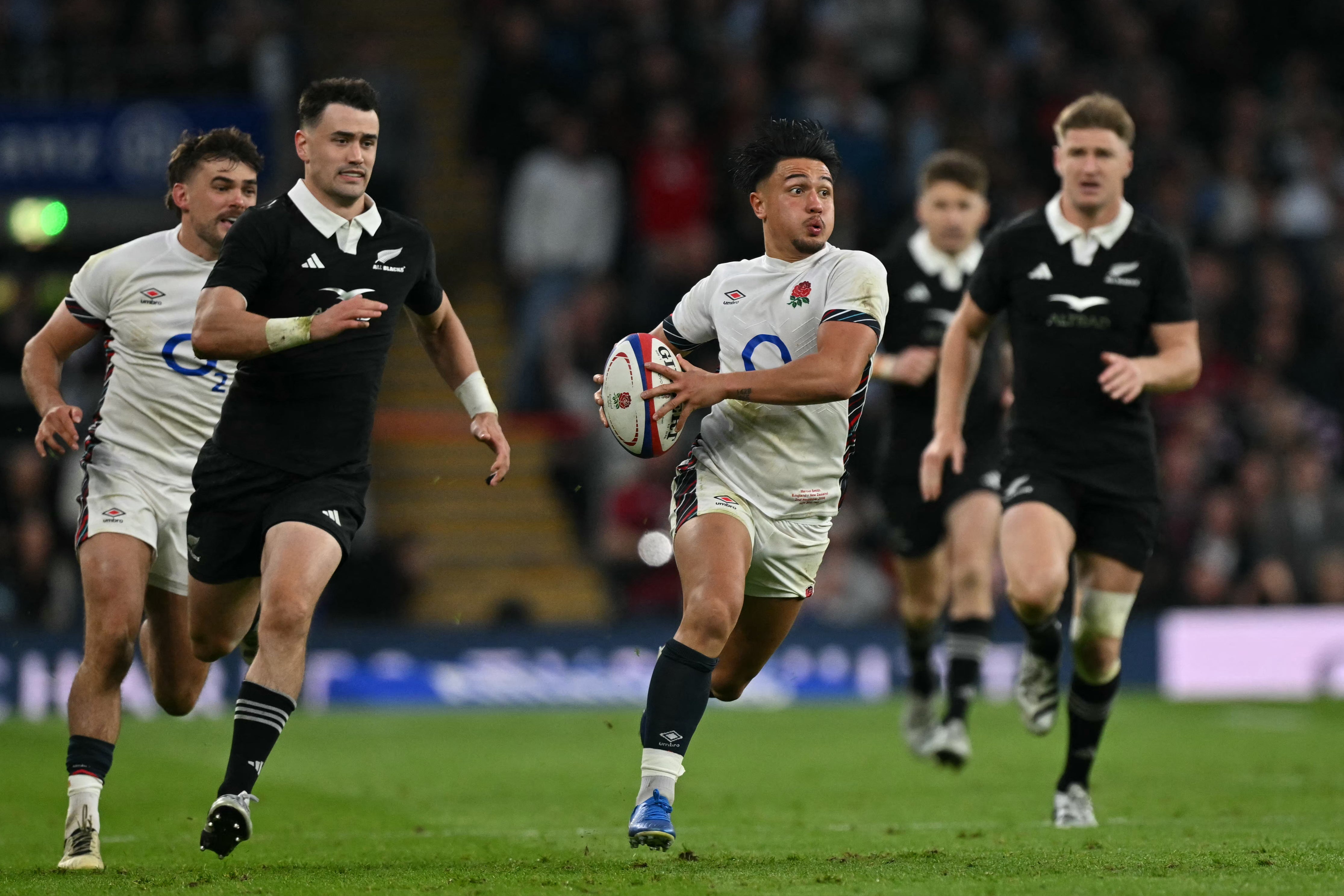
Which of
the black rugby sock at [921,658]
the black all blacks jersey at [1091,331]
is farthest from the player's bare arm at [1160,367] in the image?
the black rugby sock at [921,658]

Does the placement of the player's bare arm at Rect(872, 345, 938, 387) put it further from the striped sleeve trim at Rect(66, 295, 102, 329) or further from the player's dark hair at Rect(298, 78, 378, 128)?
the striped sleeve trim at Rect(66, 295, 102, 329)

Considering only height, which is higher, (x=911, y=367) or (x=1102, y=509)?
(x=911, y=367)

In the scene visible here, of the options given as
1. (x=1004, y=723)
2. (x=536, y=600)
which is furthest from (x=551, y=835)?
(x=536, y=600)

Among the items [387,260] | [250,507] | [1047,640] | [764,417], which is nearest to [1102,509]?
[1047,640]

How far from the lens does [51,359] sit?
24.7 ft

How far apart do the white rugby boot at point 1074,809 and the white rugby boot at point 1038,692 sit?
65cm

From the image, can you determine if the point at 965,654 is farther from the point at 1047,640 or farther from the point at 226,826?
the point at 226,826

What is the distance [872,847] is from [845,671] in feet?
29.8

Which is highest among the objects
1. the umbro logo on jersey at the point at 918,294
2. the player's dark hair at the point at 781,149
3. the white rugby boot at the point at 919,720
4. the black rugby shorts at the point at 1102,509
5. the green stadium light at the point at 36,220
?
the green stadium light at the point at 36,220

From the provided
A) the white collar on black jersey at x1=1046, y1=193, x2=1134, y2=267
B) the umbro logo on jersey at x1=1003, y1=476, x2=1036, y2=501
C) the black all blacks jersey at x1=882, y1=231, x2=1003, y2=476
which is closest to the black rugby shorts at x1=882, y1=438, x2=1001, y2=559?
the black all blacks jersey at x1=882, y1=231, x2=1003, y2=476

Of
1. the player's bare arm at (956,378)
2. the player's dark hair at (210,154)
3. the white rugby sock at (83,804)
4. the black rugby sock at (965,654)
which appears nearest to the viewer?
the white rugby sock at (83,804)

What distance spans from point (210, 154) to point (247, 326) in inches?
54.7

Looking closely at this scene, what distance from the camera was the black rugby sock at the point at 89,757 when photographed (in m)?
6.86

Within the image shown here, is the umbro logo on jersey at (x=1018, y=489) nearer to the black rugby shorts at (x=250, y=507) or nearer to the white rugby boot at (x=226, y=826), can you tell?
the black rugby shorts at (x=250, y=507)
